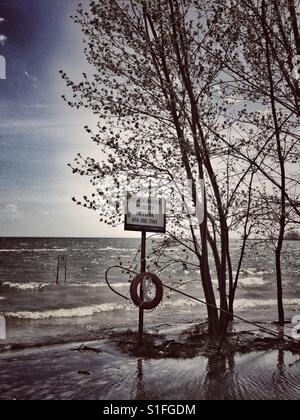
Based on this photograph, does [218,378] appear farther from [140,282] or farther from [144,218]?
[144,218]

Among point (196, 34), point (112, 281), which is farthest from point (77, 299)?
point (196, 34)

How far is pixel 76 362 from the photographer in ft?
26.5

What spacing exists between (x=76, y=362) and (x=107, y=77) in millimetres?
7095

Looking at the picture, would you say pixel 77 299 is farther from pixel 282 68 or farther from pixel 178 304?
pixel 282 68

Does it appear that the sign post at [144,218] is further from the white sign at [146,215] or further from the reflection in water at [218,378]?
the reflection in water at [218,378]

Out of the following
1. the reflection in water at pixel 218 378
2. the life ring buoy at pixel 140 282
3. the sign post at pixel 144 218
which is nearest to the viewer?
the reflection in water at pixel 218 378

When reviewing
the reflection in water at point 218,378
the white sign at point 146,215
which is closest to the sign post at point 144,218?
the white sign at point 146,215

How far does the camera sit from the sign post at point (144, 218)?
8524mm

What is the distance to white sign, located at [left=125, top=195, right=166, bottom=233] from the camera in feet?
28.0

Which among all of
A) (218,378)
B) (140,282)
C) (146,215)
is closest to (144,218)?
(146,215)

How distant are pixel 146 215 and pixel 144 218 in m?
0.09

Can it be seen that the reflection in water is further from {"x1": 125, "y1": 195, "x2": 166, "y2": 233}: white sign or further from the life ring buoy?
{"x1": 125, "y1": 195, "x2": 166, "y2": 233}: white sign

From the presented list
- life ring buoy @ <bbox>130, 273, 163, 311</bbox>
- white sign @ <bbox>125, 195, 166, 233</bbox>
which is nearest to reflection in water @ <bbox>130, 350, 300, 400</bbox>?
life ring buoy @ <bbox>130, 273, 163, 311</bbox>

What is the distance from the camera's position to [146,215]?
8711mm
